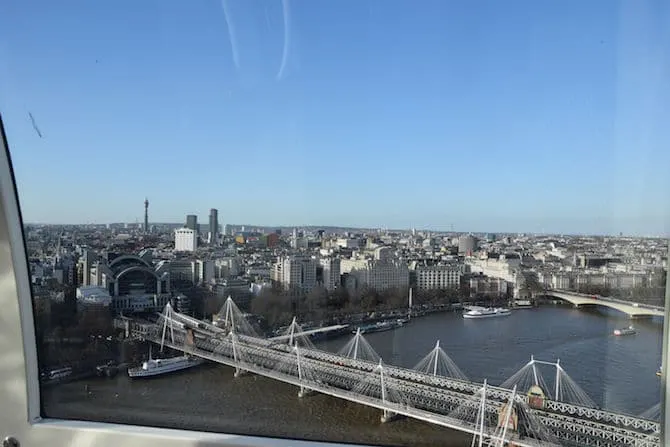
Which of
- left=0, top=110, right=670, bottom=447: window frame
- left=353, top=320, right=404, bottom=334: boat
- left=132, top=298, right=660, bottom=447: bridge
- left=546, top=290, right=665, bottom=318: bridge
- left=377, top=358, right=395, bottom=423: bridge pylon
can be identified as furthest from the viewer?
left=353, top=320, right=404, bottom=334: boat

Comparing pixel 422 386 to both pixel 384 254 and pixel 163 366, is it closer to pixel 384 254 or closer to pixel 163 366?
pixel 384 254

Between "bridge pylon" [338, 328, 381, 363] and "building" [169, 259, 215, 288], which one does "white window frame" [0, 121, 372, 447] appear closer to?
"bridge pylon" [338, 328, 381, 363]

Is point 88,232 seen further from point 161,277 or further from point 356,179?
point 356,179

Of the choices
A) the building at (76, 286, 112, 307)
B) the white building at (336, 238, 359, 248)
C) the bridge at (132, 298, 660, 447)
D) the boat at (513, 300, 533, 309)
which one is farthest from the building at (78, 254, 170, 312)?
the boat at (513, 300, 533, 309)

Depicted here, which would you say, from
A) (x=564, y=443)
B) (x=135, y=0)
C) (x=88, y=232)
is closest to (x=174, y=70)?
(x=135, y=0)

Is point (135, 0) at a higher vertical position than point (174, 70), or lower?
higher

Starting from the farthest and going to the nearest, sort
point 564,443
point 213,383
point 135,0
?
1. point 213,383
2. point 135,0
3. point 564,443

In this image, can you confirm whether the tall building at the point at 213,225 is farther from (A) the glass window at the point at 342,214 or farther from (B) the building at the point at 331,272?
(B) the building at the point at 331,272
